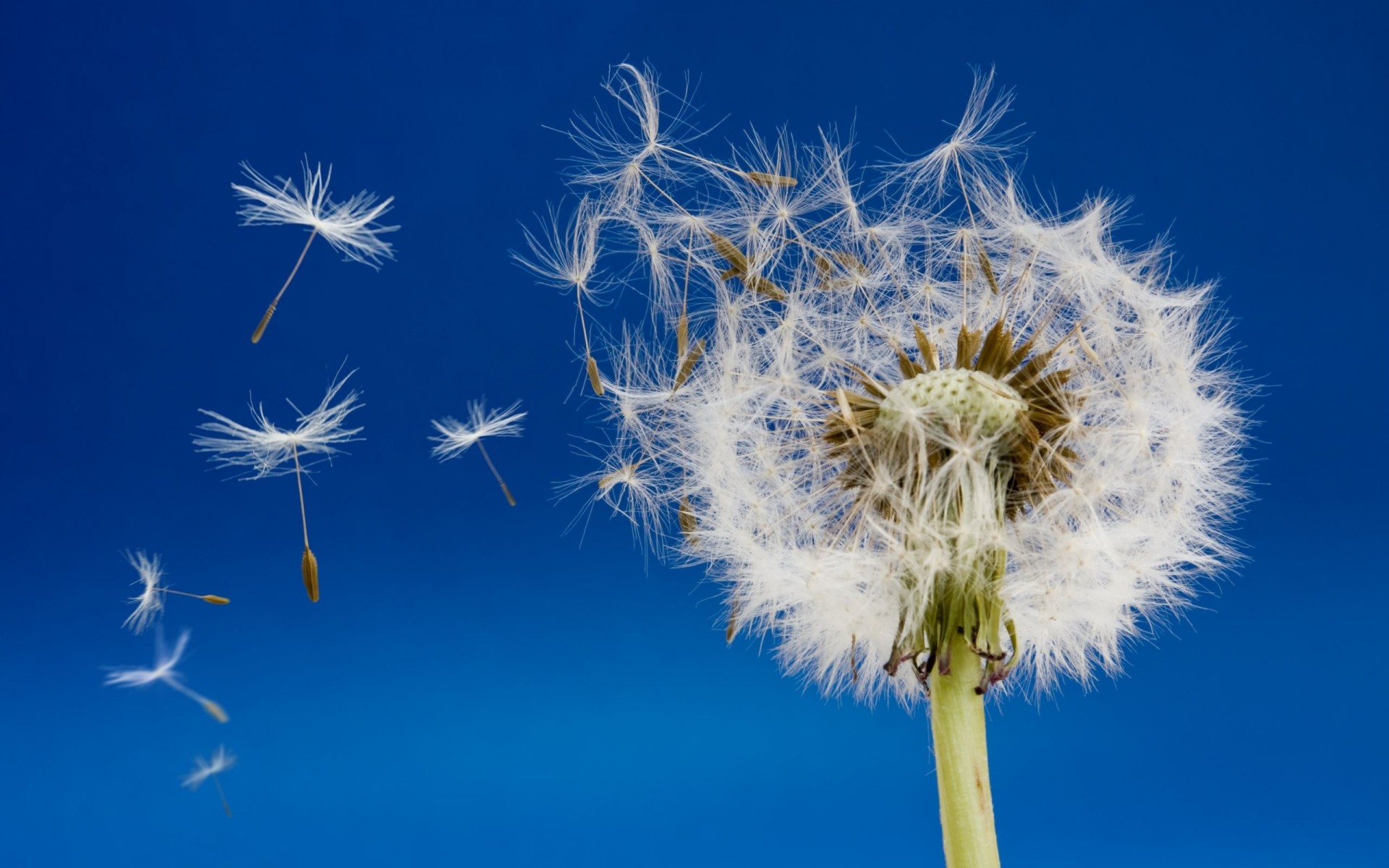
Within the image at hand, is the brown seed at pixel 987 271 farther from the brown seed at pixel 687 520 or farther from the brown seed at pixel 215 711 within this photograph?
the brown seed at pixel 215 711

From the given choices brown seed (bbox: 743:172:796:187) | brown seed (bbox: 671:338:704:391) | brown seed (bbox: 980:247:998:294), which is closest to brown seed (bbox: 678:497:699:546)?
brown seed (bbox: 671:338:704:391)

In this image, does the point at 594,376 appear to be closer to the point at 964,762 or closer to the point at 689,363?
the point at 689,363

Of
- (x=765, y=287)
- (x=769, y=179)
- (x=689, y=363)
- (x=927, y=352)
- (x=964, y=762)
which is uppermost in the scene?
(x=769, y=179)

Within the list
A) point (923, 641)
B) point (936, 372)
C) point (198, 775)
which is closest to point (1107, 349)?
point (936, 372)

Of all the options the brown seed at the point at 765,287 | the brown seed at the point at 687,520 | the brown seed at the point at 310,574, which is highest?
the brown seed at the point at 765,287

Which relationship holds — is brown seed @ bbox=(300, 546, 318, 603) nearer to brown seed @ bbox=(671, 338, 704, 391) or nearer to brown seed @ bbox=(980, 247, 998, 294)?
brown seed @ bbox=(671, 338, 704, 391)

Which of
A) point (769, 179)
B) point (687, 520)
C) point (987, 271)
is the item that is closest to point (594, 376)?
point (687, 520)

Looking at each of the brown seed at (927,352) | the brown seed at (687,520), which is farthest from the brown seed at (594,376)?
the brown seed at (927,352)

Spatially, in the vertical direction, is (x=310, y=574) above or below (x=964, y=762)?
above
